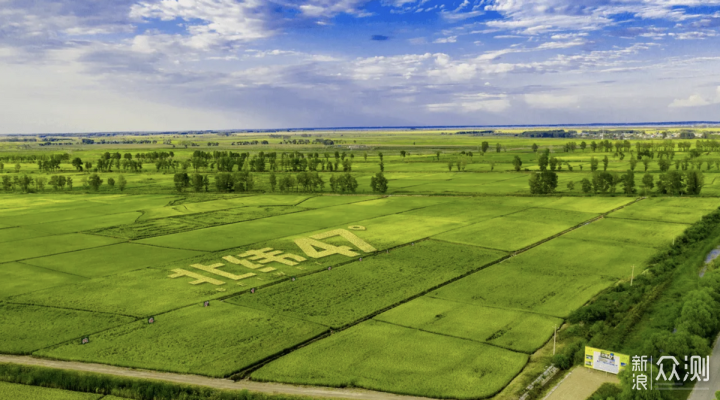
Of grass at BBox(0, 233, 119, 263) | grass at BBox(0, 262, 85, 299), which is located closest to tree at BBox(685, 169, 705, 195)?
grass at BBox(0, 233, 119, 263)

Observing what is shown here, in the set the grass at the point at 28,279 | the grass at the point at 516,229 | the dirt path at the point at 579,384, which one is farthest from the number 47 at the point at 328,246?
the dirt path at the point at 579,384

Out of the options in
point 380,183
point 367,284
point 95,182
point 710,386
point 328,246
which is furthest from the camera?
point 95,182

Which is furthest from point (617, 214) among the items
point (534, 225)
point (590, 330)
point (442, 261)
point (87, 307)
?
point (87, 307)

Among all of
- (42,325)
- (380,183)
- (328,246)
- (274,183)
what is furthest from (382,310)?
(274,183)

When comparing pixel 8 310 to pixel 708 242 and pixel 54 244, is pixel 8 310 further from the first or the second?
pixel 708 242

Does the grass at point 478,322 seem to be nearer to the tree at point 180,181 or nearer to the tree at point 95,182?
the tree at point 180,181

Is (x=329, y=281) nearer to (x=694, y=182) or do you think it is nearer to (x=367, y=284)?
(x=367, y=284)
